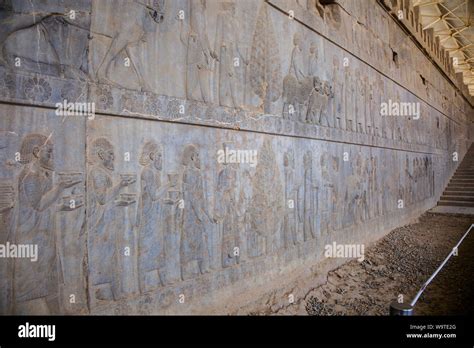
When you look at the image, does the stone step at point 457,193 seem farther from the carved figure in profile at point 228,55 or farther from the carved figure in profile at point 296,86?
the carved figure in profile at point 228,55

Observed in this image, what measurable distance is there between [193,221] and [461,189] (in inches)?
621

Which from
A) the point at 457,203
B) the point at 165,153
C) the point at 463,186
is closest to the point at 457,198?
the point at 457,203

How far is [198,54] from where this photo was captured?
3912mm

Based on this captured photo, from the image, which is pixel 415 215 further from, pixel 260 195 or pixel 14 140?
pixel 14 140

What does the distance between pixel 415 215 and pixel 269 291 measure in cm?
904

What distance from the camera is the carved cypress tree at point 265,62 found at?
15.5 ft

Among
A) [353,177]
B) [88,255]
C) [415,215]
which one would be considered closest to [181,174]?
[88,255]

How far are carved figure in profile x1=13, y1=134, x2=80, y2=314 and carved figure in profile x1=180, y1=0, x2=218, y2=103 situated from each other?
1.68 metres

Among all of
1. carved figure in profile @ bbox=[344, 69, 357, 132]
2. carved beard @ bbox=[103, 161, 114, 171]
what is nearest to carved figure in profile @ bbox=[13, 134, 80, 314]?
carved beard @ bbox=[103, 161, 114, 171]

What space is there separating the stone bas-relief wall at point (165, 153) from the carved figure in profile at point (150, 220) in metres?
0.01

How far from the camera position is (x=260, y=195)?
4.72 metres

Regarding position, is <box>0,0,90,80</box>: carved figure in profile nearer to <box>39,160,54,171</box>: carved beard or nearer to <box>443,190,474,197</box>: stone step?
<box>39,160,54,171</box>: carved beard

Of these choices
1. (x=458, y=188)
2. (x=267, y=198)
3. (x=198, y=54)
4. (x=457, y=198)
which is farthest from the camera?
(x=458, y=188)

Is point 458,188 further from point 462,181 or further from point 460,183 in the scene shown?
point 462,181
